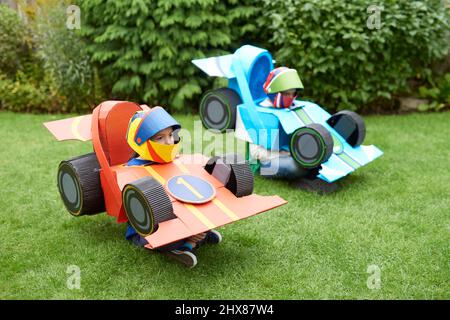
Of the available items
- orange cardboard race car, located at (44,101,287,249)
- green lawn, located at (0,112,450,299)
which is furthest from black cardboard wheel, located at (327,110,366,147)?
orange cardboard race car, located at (44,101,287,249)

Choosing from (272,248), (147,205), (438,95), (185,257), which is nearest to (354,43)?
(438,95)

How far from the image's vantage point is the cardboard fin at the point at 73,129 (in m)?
3.67

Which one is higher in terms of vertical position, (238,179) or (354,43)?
(354,43)

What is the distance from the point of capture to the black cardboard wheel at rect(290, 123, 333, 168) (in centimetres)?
445

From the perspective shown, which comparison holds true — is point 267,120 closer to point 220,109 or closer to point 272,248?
point 220,109

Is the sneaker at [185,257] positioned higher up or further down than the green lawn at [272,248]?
higher up

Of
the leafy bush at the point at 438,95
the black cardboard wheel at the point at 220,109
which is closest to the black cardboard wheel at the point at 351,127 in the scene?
the black cardboard wheel at the point at 220,109

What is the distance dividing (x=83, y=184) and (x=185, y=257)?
845mm

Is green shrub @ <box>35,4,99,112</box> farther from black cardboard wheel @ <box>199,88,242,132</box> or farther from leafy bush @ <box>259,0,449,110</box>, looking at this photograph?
black cardboard wheel @ <box>199,88,242,132</box>

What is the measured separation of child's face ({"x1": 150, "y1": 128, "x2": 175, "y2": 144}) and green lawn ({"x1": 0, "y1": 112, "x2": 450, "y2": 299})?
779 mm

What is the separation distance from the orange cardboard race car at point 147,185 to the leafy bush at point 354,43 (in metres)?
3.61

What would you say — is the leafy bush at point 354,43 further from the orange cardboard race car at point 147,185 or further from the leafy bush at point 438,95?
the orange cardboard race car at point 147,185

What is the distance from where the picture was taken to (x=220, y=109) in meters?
5.08

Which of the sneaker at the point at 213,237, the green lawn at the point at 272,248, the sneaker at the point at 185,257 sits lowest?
the green lawn at the point at 272,248
